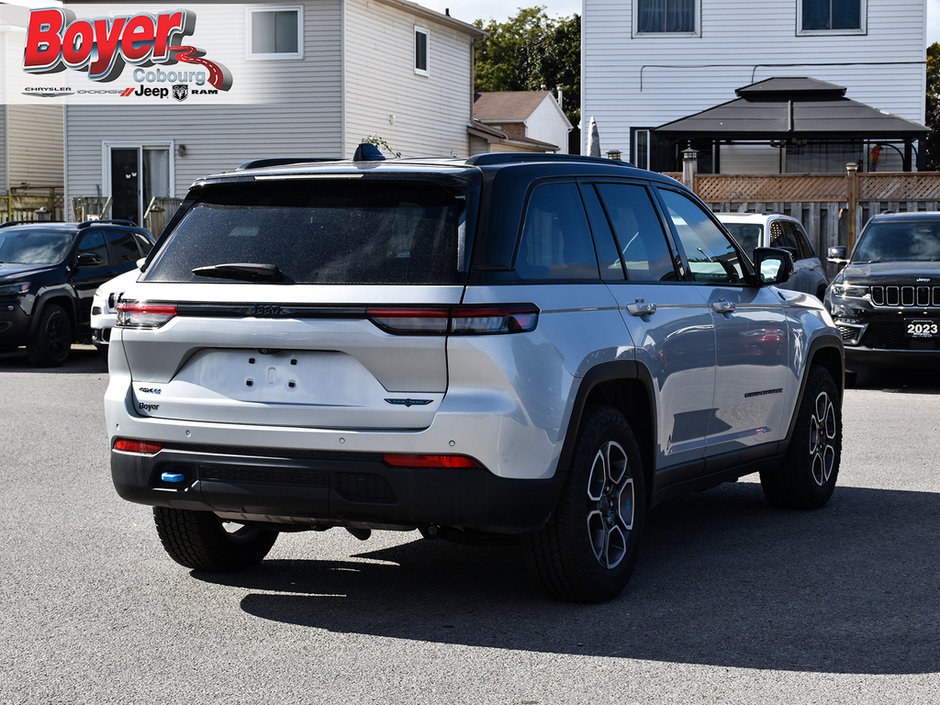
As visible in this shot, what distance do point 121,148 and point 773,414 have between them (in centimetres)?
2853

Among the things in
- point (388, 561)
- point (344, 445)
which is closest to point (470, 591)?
point (388, 561)

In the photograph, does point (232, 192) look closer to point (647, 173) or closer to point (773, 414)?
point (647, 173)

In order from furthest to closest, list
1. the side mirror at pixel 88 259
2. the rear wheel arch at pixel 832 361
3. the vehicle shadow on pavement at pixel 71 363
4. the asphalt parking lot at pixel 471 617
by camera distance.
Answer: the side mirror at pixel 88 259 < the vehicle shadow on pavement at pixel 71 363 < the rear wheel arch at pixel 832 361 < the asphalt parking lot at pixel 471 617

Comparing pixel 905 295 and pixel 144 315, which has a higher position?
pixel 144 315

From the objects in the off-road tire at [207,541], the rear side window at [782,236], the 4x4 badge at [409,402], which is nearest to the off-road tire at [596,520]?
the 4x4 badge at [409,402]

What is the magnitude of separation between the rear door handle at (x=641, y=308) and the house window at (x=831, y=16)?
28615 millimetres

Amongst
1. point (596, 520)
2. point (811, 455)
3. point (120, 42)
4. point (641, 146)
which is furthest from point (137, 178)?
point (596, 520)

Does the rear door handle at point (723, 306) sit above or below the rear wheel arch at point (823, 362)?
above

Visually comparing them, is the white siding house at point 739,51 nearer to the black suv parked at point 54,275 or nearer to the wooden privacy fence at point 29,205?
the wooden privacy fence at point 29,205

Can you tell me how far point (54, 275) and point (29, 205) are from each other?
1996 cm

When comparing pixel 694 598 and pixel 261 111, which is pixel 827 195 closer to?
pixel 261 111

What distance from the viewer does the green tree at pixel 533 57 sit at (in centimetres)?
7512

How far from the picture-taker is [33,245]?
19062 mm

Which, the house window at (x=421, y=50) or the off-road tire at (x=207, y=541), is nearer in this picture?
the off-road tire at (x=207, y=541)
